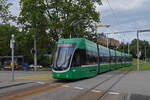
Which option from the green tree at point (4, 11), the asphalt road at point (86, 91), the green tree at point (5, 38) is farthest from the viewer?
the green tree at point (5, 38)

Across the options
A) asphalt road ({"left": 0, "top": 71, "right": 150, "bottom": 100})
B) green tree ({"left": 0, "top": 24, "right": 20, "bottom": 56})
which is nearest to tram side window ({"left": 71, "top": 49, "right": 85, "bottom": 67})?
asphalt road ({"left": 0, "top": 71, "right": 150, "bottom": 100})

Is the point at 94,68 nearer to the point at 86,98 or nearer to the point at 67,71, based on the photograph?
the point at 67,71

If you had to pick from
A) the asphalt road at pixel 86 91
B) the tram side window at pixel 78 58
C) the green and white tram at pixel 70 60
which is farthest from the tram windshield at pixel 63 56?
the asphalt road at pixel 86 91

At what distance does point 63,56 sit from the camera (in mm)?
14859

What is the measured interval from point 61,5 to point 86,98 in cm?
2192

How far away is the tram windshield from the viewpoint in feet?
48.1

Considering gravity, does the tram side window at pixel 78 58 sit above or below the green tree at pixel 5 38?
below

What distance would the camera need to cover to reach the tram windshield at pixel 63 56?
48.1 feet

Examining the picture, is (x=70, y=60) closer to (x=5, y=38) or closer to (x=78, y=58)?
(x=78, y=58)

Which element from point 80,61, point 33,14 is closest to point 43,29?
point 33,14

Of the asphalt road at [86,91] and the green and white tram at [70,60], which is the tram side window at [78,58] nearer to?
the green and white tram at [70,60]

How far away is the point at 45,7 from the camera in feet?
99.9

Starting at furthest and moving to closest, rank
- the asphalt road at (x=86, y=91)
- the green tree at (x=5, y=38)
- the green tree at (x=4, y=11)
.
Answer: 1. the green tree at (x=5, y=38)
2. the green tree at (x=4, y=11)
3. the asphalt road at (x=86, y=91)

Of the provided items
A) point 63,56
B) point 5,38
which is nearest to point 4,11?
point 63,56
